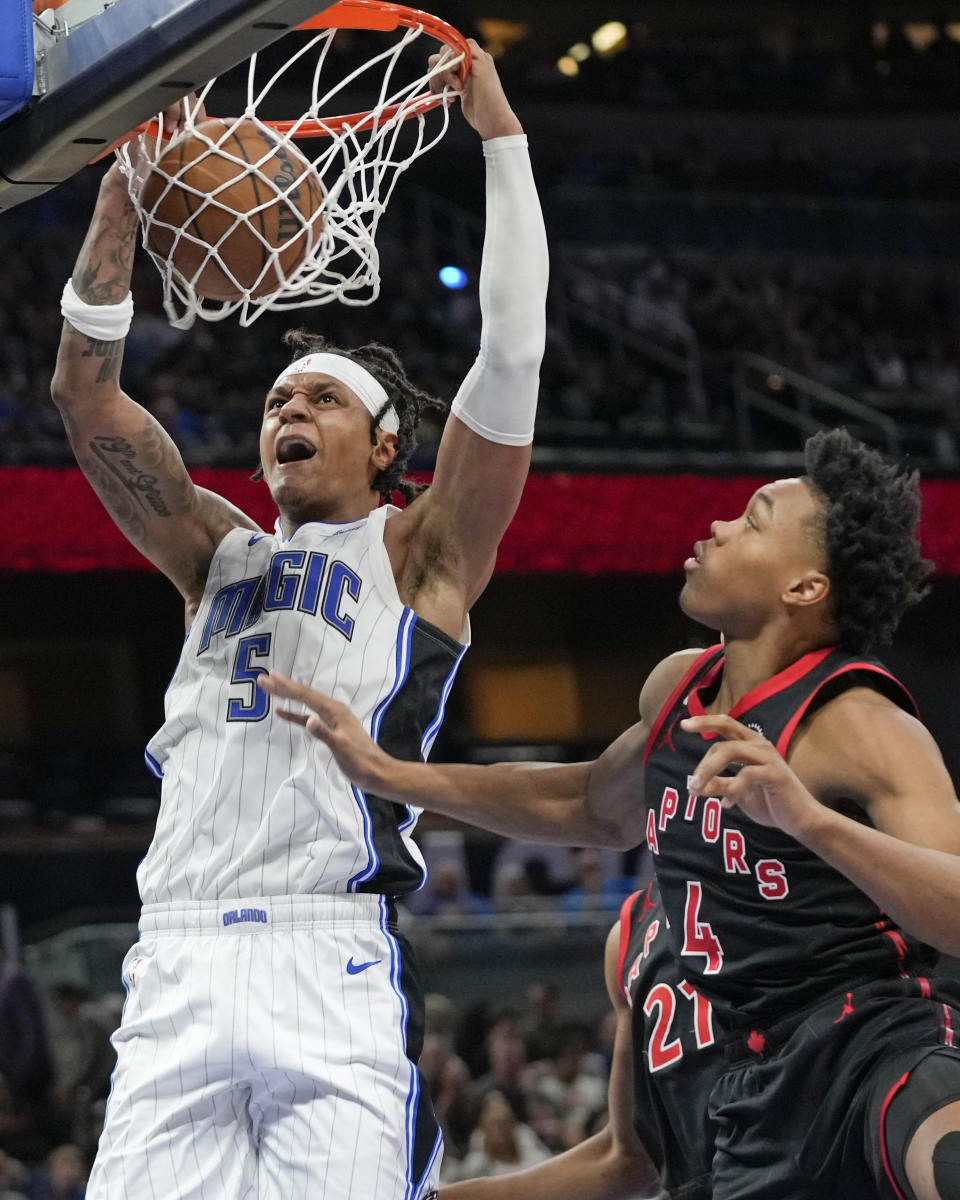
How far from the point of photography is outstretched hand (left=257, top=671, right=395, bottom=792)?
8.63ft

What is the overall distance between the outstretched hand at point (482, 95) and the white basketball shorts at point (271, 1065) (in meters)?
1.58

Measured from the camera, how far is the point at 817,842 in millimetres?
2396

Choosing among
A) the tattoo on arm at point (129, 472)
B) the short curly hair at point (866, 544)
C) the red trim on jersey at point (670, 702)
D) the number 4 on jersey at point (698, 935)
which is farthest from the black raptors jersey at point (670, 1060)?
the tattoo on arm at point (129, 472)

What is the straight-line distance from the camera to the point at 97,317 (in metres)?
3.21

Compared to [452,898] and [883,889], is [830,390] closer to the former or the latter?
[452,898]

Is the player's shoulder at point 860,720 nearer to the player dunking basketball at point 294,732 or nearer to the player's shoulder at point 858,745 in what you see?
the player's shoulder at point 858,745

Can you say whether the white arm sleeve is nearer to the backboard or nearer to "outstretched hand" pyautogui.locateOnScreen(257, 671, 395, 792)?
the backboard

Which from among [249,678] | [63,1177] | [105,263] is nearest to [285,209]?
[105,263]

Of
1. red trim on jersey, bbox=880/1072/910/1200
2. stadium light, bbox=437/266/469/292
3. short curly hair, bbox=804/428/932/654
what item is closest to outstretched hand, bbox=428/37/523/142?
short curly hair, bbox=804/428/932/654

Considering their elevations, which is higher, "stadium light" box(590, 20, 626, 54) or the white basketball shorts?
"stadium light" box(590, 20, 626, 54)

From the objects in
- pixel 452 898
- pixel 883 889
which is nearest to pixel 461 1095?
pixel 452 898

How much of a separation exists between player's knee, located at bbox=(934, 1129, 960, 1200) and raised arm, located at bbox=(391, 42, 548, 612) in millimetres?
1387

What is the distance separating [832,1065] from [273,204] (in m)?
1.92

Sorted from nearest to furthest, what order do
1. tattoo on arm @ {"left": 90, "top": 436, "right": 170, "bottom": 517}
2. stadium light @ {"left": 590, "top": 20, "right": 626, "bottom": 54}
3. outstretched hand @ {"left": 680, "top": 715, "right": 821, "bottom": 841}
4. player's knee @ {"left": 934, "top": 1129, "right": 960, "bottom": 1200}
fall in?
outstretched hand @ {"left": 680, "top": 715, "right": 821, "bottom": 841}, player's knee @ {"left": 934, "top": 1129, "right": 960, "bottom": 1200}, tattoo on arm @ {"left": 90, "top": 436, "right": 170, "bottom": 517}, stadium light @ {"left": 590, "top": 20, "right": 626, "bottom": 54}
